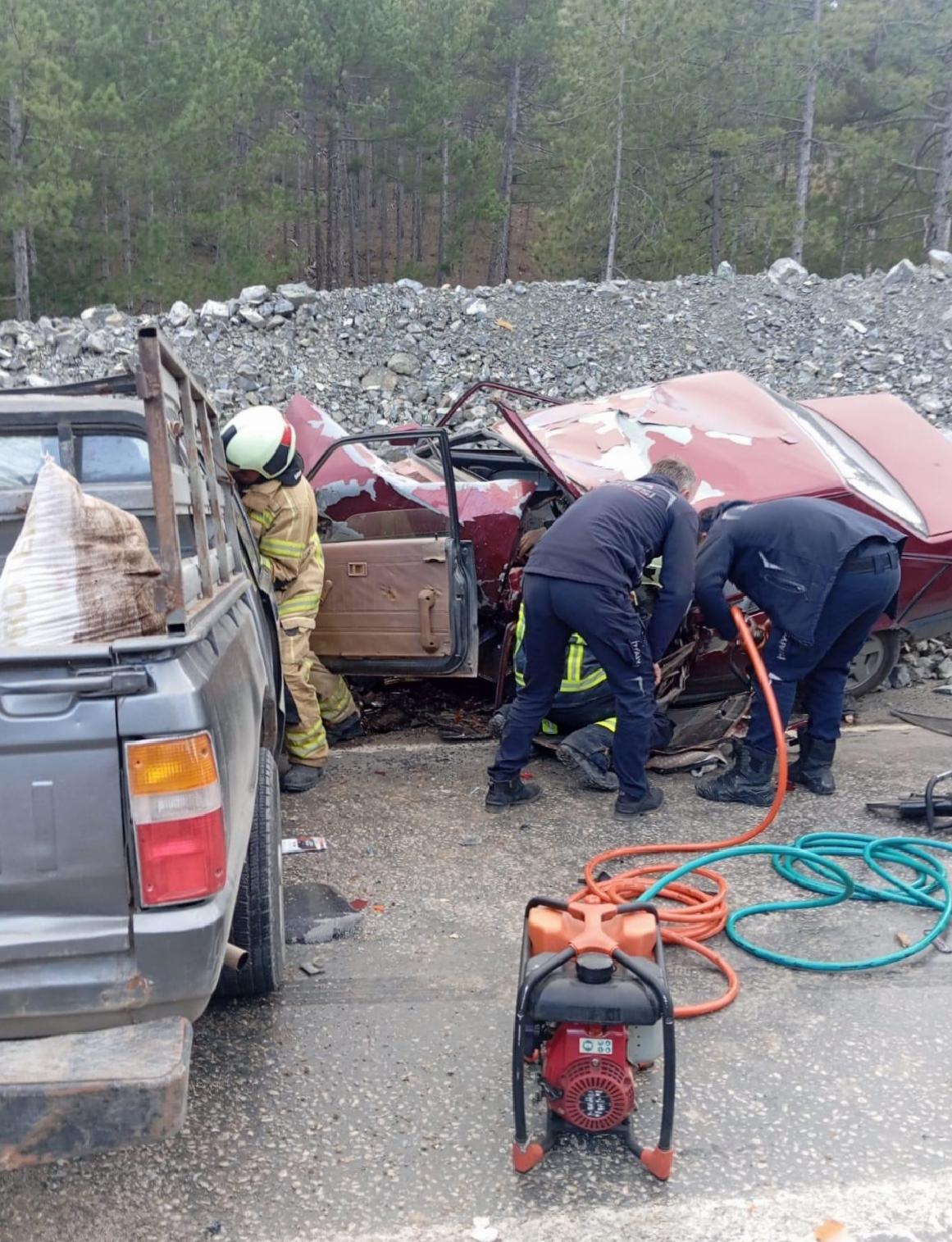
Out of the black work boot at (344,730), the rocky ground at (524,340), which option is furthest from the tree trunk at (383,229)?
the black work boot at (344,730)

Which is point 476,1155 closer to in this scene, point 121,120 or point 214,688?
point 214,688

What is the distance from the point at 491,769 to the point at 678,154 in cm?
2230

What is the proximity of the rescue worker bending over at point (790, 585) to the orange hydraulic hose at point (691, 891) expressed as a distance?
38 centimetres

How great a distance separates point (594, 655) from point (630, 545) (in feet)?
1.64

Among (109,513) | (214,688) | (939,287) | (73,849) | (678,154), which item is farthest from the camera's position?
(678,154)

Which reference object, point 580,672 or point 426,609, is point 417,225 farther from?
point 580,672

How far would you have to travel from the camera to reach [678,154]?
23547 mm

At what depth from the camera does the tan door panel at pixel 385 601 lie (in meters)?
5.19

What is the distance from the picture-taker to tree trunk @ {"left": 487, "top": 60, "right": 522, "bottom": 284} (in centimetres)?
2841

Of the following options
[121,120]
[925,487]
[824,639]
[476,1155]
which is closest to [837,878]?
[824,639]

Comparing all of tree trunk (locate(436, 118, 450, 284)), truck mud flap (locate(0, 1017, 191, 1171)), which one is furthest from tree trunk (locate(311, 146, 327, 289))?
truck mud flap (locate(0, 1017, 191, 1171))

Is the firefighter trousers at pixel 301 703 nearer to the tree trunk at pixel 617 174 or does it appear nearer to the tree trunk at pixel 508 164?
the tree trunk at pixel 617 174

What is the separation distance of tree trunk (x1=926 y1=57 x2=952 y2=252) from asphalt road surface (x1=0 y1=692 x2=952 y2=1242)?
71.8 ft

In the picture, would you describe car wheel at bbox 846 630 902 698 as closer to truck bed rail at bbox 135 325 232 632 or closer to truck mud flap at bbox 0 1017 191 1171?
truck bed rail at bbox 135 325 232 632
